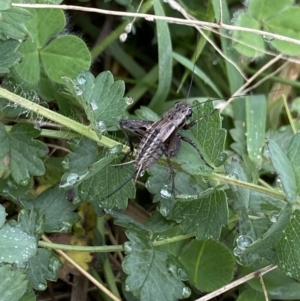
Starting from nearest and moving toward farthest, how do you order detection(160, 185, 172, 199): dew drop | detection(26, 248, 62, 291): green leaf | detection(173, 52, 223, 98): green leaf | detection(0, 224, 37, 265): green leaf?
1. detection(0, 224, 37, 265): green leaf
2. detection(26, 248, 62, 291): green leaf
3. detection(160, 185, 172, 199): dew drop
4. detection(173, 52, 223, 98): green leaf

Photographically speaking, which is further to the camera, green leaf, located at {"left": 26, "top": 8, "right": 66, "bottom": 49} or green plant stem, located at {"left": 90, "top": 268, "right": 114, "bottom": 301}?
green plant stem, located at {"left": 90, "top": 268, "right": 114, "bottom": 301}

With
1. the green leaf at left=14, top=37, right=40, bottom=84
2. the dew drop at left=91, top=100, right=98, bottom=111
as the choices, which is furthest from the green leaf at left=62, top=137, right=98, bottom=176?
the green leaf at left=14, top=37, right=40, bottom=84

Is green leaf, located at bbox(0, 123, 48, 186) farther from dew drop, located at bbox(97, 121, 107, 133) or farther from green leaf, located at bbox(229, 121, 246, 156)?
green leaf, located at bbox(229, 121, 246, 156)

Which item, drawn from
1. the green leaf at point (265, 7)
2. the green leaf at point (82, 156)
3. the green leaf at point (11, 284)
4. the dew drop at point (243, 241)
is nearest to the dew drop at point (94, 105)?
the green leaf at point (82, 156)

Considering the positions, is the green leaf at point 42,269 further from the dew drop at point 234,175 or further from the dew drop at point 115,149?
the dew drop at point 234,175

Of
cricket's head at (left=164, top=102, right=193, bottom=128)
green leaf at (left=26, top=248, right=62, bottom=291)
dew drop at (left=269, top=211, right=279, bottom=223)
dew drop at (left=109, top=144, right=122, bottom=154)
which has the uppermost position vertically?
cricket's head at (left=164, top=102, right=193, bottom=128)

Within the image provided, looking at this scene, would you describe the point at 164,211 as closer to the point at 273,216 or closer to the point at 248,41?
the point at 273,216

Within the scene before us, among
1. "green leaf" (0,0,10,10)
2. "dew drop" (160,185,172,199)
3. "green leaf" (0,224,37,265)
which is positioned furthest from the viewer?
"dew drop" (160,185,172,199)

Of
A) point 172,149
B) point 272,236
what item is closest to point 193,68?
point 172,149
